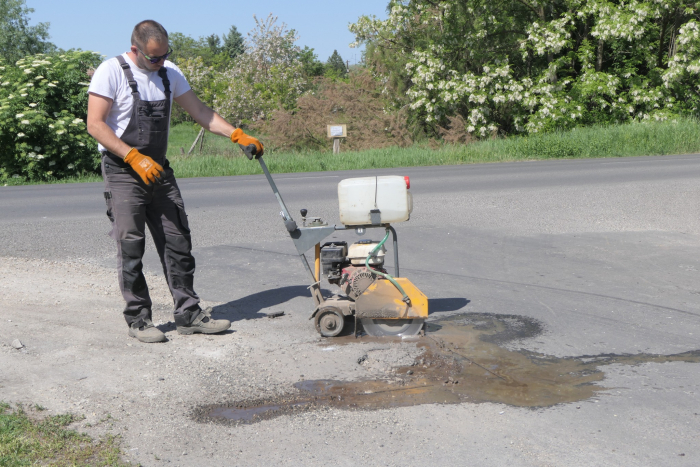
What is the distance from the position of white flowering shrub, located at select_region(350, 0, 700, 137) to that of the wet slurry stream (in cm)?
2259

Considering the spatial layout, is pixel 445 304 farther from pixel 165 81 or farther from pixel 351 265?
pixel 165 81

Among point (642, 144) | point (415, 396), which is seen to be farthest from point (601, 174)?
point (415, 396)

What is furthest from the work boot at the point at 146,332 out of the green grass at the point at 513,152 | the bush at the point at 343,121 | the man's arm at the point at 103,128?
the bush at the point at 343,121

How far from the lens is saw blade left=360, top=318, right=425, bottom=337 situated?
476 centimetres

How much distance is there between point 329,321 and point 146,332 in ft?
4.10

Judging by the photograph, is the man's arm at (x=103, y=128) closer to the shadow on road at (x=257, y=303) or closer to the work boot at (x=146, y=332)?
the work boot at (x=146, y=332)

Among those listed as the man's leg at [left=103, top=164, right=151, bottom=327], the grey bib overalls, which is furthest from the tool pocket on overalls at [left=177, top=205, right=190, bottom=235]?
the man's leg at [left=103, top=164, right=151, bottom=327]

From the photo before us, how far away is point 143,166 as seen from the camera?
437 centimetres

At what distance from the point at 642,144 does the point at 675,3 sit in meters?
6.83

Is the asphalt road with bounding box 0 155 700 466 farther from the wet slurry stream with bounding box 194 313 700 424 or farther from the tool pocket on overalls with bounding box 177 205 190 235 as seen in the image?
the tool pocket on overalls with bounding box 177 205 190 235

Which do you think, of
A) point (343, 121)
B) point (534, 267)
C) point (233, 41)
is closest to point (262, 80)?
point (343, 121)

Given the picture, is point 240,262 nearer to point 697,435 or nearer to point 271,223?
point 271,223

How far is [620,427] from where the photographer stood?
3.33 metres

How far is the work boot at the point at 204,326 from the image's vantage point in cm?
488
